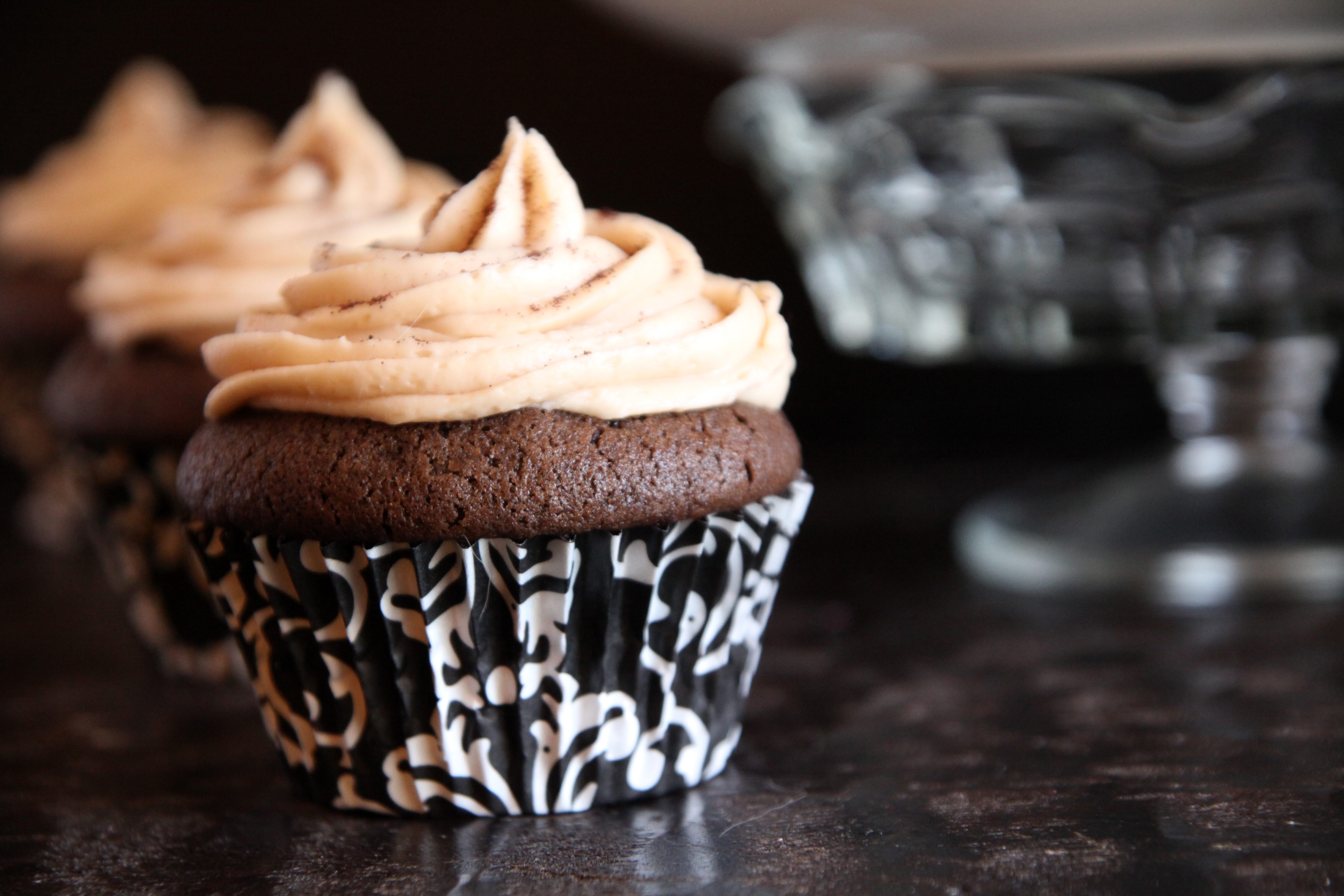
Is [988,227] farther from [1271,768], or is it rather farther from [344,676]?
[344,676]

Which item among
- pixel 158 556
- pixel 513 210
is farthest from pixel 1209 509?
pixel 158 556

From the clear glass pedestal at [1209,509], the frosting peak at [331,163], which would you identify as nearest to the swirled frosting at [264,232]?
the frosting peak at [331,163]

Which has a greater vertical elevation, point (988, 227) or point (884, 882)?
point (988, 227)

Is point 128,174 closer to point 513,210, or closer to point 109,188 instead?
point 109,188

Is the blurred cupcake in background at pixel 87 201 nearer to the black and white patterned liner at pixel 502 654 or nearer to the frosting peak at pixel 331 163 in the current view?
the frosting peak at pixel 331 163

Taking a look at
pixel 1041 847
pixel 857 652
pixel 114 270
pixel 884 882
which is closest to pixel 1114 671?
pixel 857 652

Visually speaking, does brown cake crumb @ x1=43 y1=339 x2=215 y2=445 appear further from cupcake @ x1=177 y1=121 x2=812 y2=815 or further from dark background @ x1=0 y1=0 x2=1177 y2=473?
dark background @ x1=0 y1=0 x2=1177 y2=473
